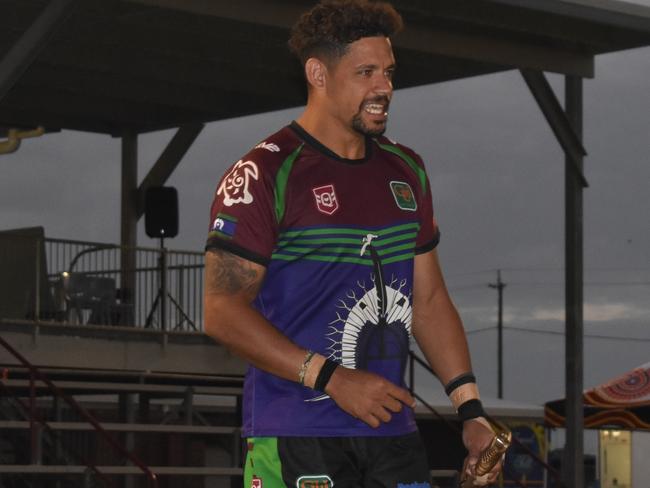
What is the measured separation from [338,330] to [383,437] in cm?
30

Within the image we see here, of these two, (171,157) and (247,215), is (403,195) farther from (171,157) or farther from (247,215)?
(171,157)

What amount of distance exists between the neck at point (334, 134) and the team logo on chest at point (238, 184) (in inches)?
9.7

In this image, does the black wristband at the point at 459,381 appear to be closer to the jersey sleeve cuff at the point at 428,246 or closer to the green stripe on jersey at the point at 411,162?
the jersey sleeve cuff at the point at 428,246

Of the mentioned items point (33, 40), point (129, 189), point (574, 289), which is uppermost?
point (129, 189)

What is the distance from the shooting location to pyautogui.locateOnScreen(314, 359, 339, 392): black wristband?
3.89 meters

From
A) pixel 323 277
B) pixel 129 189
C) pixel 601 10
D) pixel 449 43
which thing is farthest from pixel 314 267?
pixel 129 189

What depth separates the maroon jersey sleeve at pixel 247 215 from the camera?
3.99 metres

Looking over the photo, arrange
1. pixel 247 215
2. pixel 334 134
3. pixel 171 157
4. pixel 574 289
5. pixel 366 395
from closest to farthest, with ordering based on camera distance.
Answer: pixel 366 395, pixel 247 215, pixel 334 134, pixel 574 289, pixel 171 157

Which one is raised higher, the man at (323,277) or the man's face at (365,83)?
the man's face at (365,83)

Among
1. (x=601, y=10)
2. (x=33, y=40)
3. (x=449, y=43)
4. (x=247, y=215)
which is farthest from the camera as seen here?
(x=449, y=43)

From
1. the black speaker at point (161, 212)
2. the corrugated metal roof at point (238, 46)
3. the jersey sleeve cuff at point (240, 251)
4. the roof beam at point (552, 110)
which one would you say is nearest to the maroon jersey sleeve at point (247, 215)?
the jersey sleeve cuff at point (240, 251)

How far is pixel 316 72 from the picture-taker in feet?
13.7

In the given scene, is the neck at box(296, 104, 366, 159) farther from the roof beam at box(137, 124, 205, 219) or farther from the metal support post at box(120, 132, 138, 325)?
the metal support post at box(120, 132, 138, 325)

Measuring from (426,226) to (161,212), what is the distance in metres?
18.1
